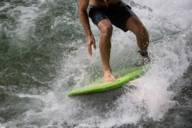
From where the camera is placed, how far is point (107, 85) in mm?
5070

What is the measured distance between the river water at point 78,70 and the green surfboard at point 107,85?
13 centimetres

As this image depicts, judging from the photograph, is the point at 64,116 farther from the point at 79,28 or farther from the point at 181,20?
the point at 181,20

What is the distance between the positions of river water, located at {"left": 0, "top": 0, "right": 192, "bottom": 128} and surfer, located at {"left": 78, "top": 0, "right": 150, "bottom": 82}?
46 centimetres

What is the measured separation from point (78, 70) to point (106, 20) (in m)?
1.10

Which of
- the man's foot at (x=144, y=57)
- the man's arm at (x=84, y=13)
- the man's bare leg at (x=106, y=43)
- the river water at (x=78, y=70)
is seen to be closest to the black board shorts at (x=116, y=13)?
the man's arm at (x=84, y=13)

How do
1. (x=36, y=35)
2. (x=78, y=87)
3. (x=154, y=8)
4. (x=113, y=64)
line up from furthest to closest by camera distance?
1. (x=154, y=8)
2. (x=36, y=35)
3. (x=113, y=64)
4. (x=78, y=87)

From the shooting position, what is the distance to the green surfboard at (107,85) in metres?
5.09

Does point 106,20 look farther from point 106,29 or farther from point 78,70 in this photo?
point 78,70

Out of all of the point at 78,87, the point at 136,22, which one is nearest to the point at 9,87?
the point at 78,87

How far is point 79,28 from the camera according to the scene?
730cm

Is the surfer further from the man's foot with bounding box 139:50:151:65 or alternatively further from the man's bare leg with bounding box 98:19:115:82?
the man's foot with bounding box 139:50:151:65

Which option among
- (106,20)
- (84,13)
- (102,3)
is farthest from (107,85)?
(102,3)

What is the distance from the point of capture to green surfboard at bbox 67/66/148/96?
5.09m

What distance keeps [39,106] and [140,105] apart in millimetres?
1212
